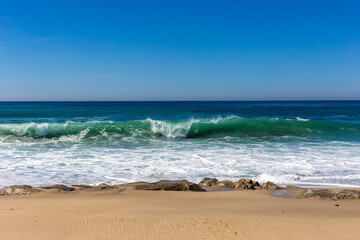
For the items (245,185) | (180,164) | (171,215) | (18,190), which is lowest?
(180,164)

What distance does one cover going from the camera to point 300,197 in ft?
18.3

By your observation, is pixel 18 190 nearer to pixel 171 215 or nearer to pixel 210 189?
pixel 171 215

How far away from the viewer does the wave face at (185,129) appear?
18141mm

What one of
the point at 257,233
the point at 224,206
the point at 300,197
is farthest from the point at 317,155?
the point at 257,233

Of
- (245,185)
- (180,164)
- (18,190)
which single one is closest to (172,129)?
(180,164)

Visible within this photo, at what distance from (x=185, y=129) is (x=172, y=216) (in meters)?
15.8

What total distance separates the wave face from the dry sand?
39.9 feet

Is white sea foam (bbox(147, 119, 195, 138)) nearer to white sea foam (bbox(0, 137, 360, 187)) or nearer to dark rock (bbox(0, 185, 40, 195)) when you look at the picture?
white sea foam (bbox(0, 137, 360, 187))

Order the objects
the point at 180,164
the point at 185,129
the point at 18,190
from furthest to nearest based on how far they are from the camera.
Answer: the point at 185,129 < the point at 180,164 < the point at 18,190

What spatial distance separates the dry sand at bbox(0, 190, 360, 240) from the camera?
3391 millimetres

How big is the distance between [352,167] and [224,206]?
6045mm

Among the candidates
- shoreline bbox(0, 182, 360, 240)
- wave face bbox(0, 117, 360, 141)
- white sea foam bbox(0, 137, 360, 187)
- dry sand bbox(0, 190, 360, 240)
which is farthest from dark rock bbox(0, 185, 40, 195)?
wave face bbox(0, 117, 360, 141)

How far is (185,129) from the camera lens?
782 inches

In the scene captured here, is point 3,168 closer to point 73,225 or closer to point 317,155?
point 73,225
